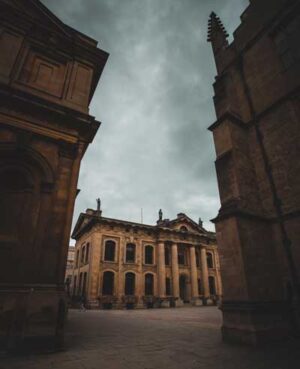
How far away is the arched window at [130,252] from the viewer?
28.7 meters

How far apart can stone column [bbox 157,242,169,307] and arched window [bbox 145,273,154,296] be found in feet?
3.23

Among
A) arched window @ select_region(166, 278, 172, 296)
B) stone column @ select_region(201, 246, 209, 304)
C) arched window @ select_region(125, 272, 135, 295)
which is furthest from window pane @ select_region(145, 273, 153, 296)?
stone column @ select_region(201, 246, 209, 304)

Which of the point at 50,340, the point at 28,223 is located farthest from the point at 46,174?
the point at 50,340

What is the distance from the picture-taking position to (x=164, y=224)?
110 feet

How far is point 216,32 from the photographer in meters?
12.3

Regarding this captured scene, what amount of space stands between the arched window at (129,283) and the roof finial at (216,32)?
999 inches

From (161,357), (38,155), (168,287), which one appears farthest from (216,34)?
(168,287)

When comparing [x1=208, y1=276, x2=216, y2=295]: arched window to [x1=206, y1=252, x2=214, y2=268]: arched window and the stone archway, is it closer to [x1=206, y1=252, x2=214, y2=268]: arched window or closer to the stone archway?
[x1=206, y1=252, x2=214, y2=268]: arched window

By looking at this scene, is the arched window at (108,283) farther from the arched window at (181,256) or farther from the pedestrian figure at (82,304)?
the arched window at (181,256)

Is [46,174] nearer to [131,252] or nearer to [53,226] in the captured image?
[53,226]

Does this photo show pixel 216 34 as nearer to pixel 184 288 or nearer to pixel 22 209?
pixel 22 209

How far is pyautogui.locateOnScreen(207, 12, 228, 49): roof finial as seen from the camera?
39.3 ft

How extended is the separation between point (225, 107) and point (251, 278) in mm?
6935

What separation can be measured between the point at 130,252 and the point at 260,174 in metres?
23.7
